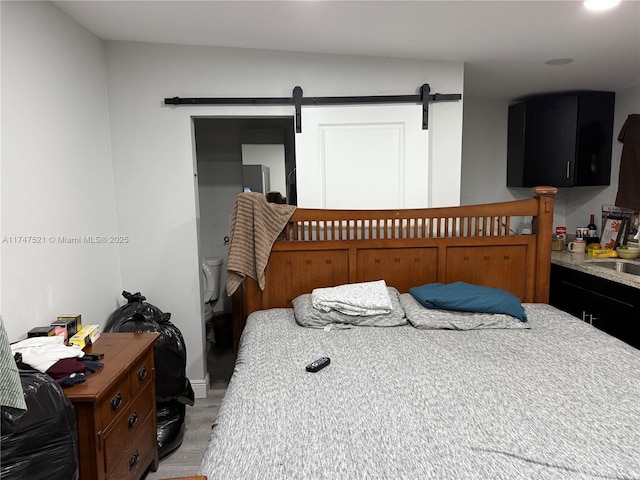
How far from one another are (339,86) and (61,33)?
5.02 feet

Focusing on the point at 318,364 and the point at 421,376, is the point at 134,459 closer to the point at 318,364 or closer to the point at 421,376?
the point at 318,364

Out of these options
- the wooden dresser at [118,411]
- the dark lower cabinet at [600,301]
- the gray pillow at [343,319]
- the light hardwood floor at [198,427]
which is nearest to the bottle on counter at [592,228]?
the dark lower cabinet at [600,301]

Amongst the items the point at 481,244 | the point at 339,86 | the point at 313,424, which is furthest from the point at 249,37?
the point at 313,424

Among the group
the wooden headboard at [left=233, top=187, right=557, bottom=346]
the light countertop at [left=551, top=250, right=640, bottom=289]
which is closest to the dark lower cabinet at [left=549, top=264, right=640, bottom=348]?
the light countertop at [left=551, top=250, right=640, bottom=289]

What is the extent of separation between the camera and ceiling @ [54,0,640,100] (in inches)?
75.4

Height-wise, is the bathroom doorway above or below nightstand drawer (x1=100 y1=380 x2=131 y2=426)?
above

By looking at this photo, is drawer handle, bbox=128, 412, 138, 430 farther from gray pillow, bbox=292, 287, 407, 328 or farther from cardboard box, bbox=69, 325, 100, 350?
gray pillow, bbox=292, 287, 407, 328

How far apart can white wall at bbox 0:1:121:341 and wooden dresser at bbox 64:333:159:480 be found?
1.13 feet

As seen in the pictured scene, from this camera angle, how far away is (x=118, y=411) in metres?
1.69

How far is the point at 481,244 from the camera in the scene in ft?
8.34

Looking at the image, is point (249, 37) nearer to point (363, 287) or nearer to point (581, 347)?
point (363, 287)

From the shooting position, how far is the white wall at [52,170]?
1.66 metres

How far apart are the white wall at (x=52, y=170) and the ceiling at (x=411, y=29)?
253 millimetres

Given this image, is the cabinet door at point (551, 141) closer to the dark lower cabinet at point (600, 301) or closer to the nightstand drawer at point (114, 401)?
the dark lower cabinet at point (600, 301)
